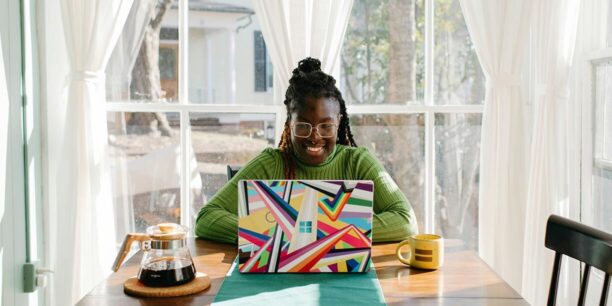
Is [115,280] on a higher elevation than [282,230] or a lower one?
lower

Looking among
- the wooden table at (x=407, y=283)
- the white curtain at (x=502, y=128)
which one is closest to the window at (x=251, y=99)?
the white curtain at (x=502, y=128)

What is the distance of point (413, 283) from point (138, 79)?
194 centimetres

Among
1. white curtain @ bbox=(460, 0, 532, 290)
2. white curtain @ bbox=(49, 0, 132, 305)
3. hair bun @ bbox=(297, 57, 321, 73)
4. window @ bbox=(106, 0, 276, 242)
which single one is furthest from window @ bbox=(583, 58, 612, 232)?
white curtain @ bbox=(49, 0, 132, 305)

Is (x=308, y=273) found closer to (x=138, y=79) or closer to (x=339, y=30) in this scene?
(x=339, y=30)

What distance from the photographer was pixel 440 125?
9.66 ft

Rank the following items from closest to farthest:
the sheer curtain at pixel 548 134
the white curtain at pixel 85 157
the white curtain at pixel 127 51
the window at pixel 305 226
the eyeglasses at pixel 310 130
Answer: the window at pixel 305 226, the eyeglasses at pixel 310 130, the sheer curtain at pixel 548 134, the white curtain at pixel 85 157, the white curtain at pixel 127 51

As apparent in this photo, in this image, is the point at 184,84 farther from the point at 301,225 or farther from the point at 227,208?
the point at 301,225

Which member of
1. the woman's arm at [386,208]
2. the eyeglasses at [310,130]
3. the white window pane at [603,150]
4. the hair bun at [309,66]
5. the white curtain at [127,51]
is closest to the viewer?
the woman's arm at [386,208]

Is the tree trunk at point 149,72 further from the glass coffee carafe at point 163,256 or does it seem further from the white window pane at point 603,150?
the white window pane at point 603,150

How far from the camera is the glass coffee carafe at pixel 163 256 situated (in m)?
1.29

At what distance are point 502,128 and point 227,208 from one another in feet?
4.62

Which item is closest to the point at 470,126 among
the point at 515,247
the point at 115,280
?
the point at 515,247

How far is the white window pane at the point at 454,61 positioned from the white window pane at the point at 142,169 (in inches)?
50.4

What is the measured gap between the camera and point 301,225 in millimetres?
1409
